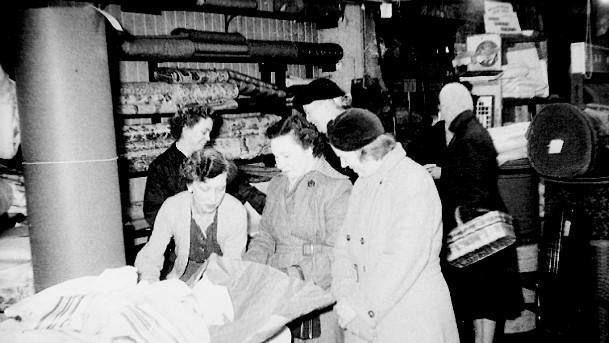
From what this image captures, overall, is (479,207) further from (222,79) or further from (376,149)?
(222,79)

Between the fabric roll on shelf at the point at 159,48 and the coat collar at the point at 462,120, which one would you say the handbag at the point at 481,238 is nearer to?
the coat collar at the point at 462,120

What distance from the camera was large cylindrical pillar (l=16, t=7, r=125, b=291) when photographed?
176 centimetres

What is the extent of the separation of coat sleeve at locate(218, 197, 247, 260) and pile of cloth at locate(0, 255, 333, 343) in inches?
42.6

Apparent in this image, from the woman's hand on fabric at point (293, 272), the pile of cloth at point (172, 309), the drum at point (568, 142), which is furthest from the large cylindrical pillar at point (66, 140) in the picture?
the drum at point (568, 142)

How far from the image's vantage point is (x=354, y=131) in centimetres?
220

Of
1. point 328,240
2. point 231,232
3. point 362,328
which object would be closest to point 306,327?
point 362,328

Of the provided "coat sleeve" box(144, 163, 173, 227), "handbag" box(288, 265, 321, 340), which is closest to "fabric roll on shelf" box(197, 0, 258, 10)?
"coat sleeve" box(144, 163, 173, 227)

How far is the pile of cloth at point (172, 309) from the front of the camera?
1.33m

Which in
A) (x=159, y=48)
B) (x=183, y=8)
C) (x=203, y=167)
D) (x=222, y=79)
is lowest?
(x=203, y=167)

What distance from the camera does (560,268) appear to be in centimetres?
384

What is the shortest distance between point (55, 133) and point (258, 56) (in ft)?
9.41

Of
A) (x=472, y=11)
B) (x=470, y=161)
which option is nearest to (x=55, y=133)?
(x=470, y=161)

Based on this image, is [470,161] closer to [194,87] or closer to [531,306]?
[531,306]

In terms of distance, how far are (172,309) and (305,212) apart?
3.64 ft
